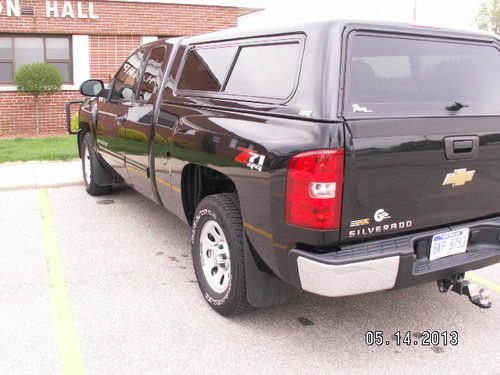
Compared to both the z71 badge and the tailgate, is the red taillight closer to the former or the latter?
the tailgate

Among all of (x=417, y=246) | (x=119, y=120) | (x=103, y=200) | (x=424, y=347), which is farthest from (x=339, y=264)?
(x=103, y=200)

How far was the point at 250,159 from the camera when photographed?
3.08 metres

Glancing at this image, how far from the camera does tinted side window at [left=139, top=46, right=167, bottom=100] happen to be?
4.68m

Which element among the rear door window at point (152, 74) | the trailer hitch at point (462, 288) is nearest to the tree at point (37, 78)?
the rear door window at point (152, 74)

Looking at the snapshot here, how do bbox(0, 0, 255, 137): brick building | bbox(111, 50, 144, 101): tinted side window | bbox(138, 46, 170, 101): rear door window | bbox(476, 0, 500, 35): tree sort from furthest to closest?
bbox(476, 0, 500, 35): tree → bbox(0, 0, 255, 137): brick building → bbox(111, 50, 144, 101): tinted side window → bbox(138, 46, 170, 101): rear door window

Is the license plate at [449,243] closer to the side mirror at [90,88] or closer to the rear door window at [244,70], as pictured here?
the rear door window at [244,70]

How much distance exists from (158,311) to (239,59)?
1.88m

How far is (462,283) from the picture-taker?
333 centimetres

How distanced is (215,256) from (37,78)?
11.4 m

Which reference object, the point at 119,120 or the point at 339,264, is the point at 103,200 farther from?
the point at 339,264

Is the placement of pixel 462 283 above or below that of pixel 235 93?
below

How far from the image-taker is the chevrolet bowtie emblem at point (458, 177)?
3021mm

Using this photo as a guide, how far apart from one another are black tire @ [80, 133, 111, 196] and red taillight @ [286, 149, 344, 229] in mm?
4336

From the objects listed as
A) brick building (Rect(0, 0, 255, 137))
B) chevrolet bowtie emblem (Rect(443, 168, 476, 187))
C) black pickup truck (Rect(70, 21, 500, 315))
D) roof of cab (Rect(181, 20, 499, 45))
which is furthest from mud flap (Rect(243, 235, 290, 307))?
brick building (Rect(0, 0, 255, 137))
